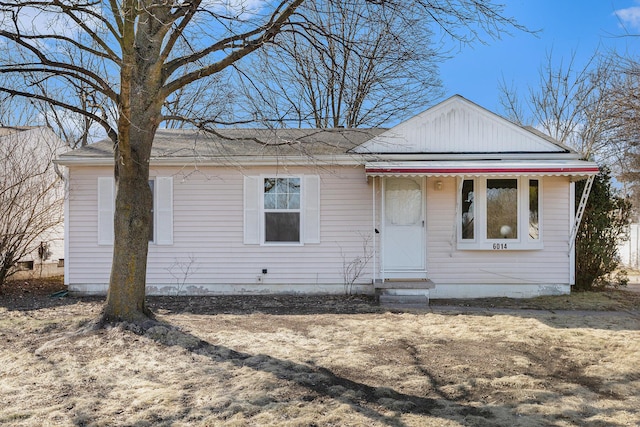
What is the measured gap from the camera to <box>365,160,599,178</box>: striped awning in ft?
27.0

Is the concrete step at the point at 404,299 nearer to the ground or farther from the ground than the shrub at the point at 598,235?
nearer to the ground

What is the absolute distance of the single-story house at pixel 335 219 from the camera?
364 inches

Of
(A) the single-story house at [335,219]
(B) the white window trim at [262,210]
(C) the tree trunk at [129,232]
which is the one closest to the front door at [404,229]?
(A) the single-story house at [335,219]

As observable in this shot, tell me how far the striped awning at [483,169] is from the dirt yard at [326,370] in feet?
8.22

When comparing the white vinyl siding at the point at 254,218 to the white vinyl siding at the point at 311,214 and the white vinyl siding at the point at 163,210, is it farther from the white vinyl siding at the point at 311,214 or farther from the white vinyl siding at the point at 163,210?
the white vinyl siding at the point at 163,210

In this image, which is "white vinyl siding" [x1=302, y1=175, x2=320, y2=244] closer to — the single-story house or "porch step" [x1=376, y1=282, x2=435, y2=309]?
the single-story house

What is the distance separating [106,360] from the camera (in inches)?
195

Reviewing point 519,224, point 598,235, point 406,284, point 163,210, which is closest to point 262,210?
point 163,210

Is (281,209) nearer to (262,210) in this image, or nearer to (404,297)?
(262,210)

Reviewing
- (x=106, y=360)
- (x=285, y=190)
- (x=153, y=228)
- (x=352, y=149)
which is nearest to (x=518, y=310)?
(x=352, y=149)

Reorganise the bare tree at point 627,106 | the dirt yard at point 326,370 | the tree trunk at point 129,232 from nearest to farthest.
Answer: the dirt yard at point 326,370
the tree trunk at point 129,232
the bare tree at point 627,106

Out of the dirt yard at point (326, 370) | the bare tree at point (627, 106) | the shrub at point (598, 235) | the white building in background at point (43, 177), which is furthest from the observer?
the white building in background at point (43, 177)

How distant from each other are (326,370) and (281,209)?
5.12m

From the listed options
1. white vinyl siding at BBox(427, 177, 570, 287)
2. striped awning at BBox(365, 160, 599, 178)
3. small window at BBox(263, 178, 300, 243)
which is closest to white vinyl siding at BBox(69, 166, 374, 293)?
small window at BBox(263, 178, 300, 243)
